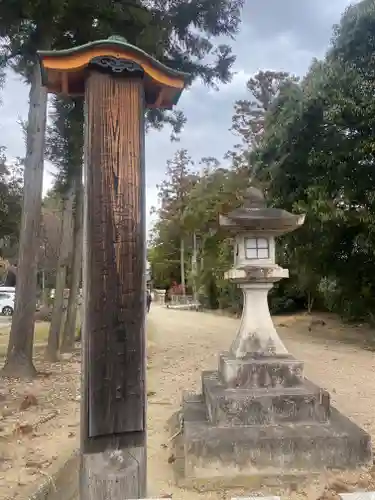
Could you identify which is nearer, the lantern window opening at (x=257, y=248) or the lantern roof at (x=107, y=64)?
the lantern roof at (x=107, y=64)

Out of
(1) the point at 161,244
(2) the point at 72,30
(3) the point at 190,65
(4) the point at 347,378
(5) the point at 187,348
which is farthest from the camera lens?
(1) the point at 161,244

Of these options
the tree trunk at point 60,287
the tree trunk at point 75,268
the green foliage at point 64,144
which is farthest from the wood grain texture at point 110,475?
the green foliage at point 64,144

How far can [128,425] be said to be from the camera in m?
2.37

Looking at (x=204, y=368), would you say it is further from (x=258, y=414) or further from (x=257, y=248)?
(x=258, y=414)

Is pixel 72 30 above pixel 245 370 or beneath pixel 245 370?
above

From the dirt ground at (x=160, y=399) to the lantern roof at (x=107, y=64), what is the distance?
2957 millimetres

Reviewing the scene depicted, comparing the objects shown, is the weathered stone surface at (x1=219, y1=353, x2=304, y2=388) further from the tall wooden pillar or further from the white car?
the white car

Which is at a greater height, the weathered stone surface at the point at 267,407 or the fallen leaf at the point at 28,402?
the weathered stone surface at the point at 267,407

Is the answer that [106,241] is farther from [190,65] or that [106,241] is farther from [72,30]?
[190,65]

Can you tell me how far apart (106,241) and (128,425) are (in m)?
0.97

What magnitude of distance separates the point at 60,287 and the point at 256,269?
7.23m

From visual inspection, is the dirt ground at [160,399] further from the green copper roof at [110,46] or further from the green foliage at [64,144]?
the green foliage at [64,144]

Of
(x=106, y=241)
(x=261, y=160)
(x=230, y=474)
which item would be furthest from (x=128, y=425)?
(x=261, y=160)

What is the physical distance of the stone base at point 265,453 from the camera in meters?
4.04
